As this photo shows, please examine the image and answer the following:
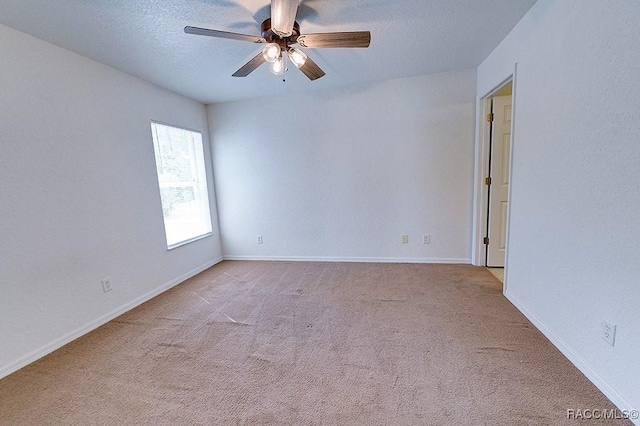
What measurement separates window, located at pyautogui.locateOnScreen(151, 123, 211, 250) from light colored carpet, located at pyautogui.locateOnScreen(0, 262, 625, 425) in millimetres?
1035

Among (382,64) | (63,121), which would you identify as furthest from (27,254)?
(382,64)

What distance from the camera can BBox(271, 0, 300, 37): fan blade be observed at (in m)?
1.37

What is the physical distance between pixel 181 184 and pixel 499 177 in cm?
397

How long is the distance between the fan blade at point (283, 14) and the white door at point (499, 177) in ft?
8.45

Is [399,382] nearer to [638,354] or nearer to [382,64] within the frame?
[638,354]

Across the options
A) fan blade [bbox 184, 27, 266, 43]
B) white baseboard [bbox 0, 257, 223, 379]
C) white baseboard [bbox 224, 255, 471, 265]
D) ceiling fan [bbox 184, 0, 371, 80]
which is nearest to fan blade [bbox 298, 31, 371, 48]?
ceiling fan [bbox 184, 0, 371, 80]

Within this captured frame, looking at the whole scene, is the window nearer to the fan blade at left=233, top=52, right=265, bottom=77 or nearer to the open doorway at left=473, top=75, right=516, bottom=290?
the fan blade at left=233, top=52, right=265, bottom=77

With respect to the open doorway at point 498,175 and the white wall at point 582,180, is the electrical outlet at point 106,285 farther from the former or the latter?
the open doorway at point 498,175

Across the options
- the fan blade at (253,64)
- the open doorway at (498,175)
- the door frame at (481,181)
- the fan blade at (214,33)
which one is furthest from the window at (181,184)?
the open doorway at (498,175)

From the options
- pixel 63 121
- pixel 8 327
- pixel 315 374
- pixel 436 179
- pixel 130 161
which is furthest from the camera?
pixel 436 179

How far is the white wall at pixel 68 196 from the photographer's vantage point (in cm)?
179

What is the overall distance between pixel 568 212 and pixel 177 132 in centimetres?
397

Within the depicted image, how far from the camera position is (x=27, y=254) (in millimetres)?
1853

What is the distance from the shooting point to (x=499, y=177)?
3.01 meters
